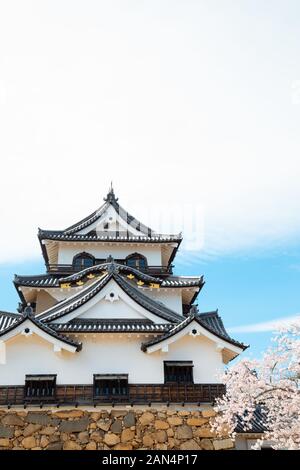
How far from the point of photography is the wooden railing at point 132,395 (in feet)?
44.3

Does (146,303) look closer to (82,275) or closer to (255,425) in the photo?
(82,275)

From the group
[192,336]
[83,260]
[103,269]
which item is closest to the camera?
[192,336]

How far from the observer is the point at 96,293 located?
50.8 feet

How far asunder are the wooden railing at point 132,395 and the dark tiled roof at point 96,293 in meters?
2.21

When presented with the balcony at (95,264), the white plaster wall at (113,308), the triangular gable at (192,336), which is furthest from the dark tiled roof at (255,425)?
the balcony at (95,264)

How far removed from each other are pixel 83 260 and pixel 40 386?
689cm

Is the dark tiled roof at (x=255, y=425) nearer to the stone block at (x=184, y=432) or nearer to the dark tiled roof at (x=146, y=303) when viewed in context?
the stone block at (x=184, y=432)

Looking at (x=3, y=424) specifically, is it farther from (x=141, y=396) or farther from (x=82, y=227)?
(x=82, y=227)

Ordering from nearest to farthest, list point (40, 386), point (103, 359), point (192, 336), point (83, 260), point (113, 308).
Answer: point (40, 386)
point (103, 359)
point (192, 336)
point (113, 308)
point (83, 260)

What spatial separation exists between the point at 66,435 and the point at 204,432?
393 cm

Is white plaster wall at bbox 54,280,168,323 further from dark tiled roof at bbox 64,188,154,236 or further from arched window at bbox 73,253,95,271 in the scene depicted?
dark tiled roof at bbox 64,188,154,236

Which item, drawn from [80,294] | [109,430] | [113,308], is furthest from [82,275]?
[109,430]

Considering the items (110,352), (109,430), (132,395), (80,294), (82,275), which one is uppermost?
(82,275)
